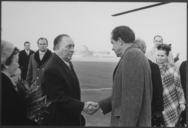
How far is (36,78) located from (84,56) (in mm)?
664

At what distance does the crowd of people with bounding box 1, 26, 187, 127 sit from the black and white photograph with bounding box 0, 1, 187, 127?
0.01 m

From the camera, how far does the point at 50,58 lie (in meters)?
4.11

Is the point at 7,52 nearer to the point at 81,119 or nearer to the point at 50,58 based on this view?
the point at 50,58

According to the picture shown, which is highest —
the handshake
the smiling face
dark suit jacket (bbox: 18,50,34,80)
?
the smiling face

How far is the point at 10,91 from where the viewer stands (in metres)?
3.61

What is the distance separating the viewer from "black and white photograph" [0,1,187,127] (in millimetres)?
4023

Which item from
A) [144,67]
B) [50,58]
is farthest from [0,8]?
[144,67]

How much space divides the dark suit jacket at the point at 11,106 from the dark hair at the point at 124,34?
1.32m

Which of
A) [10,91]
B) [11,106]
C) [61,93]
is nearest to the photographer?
[10,91]

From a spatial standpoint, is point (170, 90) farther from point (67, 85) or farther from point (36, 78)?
point (36, 78)

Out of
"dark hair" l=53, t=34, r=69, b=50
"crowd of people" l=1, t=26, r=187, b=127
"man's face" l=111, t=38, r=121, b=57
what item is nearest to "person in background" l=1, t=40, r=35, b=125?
"crowd of people" l=1, t=26, r=187, b=127

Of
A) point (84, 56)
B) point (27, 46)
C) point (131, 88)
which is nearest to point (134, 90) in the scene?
point (131, 88)

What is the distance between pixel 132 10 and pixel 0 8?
5.60ft

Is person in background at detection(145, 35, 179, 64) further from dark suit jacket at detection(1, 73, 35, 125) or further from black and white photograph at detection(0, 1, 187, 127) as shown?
dark suit jacket at detection(1, 73, 35, 125)
